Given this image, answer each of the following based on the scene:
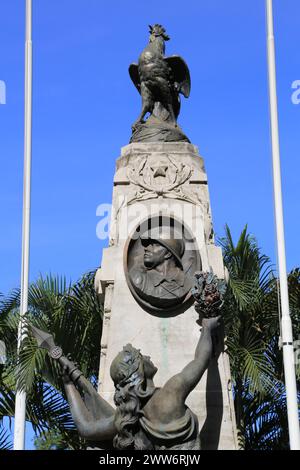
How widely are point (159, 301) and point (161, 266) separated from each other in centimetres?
46

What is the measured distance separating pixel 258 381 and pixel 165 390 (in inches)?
167

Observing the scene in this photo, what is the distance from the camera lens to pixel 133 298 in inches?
520

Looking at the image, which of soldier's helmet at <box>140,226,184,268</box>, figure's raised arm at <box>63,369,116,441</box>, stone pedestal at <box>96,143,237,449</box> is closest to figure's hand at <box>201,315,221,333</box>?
stone pedestal at <box>96,143,237,449</box>

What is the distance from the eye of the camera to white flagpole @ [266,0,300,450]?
14.1m

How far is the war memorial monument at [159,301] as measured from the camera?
37.4 feet

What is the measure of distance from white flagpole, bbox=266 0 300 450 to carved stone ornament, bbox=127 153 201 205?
6.59 ft

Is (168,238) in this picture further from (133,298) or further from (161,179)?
(161,179)

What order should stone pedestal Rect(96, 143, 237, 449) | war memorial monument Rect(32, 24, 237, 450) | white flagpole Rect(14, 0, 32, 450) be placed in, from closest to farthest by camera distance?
war memorial monument Rect(32, 24, 237, 450) < stone pedestal Rect(96, 143, 237, 449) < white flagpole Rect(14, 0, 32, 450)

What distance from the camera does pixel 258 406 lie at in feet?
56.4

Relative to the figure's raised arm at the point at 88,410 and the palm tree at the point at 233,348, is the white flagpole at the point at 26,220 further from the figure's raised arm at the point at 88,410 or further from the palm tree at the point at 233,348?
the figure's raised arm at the point at 88,410

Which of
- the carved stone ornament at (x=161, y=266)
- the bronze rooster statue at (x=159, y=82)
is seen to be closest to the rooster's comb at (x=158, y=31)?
the bronze rooster statue at (x=159, y=82)

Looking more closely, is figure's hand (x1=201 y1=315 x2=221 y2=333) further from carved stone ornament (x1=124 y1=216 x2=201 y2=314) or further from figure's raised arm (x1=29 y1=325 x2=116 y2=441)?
figure's raised arm (x1=29 y1=325 x2=116 y2=441)

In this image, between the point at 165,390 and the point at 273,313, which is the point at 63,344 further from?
the point at 165,390

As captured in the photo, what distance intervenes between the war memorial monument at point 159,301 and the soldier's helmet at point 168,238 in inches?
0.6
